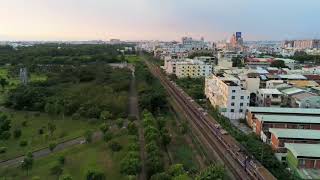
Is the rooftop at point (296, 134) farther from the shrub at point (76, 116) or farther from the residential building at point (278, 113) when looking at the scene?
the shrub at point (76, 116)

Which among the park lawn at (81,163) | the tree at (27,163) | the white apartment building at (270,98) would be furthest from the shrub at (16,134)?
the white apartment building at (270,98)

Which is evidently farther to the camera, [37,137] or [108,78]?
[108,78]

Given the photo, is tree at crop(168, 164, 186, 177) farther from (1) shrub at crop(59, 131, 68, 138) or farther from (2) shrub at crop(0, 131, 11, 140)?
(2) shrub at crop(0, 131, 11, 140)

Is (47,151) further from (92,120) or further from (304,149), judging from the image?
(304,149)

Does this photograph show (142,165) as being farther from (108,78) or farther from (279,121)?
(108,78)

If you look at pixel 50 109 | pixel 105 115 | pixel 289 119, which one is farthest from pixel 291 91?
pixel 50 109

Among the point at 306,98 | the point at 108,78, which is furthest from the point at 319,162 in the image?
the point at 108,78
